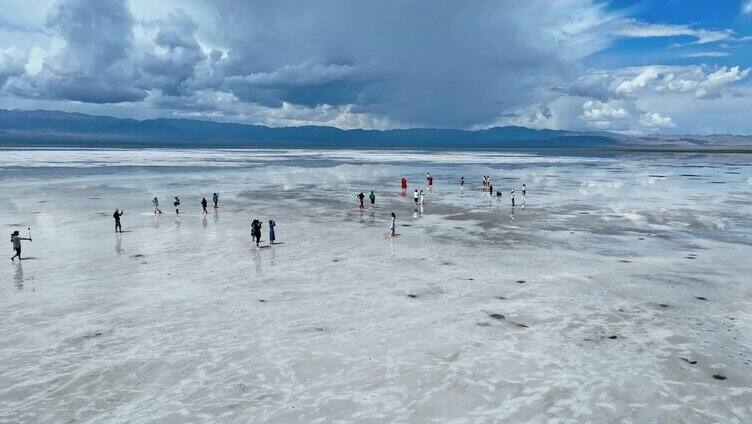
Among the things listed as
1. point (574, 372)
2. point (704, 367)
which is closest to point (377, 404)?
point (574, 372)

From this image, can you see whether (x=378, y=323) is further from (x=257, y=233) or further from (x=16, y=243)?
(x=16, y=243)

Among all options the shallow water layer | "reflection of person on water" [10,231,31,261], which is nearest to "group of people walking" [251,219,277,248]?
the shallow water layer

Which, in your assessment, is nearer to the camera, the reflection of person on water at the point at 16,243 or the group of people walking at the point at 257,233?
the reflection of person on water at the point at 16,243

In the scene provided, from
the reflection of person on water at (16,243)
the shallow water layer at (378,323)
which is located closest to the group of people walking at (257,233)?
the shallow water layer at (378,323)

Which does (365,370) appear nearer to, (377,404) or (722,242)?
(377,404)

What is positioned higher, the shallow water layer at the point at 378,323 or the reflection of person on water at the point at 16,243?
the reflection of person on water at the point at 16,243

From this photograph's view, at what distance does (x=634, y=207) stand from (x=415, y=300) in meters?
28.6

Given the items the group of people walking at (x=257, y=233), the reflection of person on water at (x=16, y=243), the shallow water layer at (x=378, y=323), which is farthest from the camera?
the group of people walking at (x=257, y=233)

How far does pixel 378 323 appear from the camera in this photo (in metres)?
14.4

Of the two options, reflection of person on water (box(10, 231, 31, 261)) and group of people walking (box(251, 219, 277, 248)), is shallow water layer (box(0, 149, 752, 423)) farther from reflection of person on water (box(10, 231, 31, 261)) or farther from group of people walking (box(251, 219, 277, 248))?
group of people walking (box(251, 219, 277, 248))

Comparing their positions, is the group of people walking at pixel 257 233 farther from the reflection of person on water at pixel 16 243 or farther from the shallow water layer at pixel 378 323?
the reflection of person on water at pixel 16 243

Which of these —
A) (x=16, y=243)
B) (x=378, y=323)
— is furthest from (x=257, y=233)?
(x=378, y=323)

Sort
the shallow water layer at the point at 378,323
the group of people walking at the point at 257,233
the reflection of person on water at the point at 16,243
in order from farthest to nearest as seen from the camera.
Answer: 1. the group of people walking at the point at 257,233
2. the reflection of person on water at the point at 16,243
3. the shallow water layer at the point at 378,323

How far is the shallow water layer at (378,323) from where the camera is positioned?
408 inches
